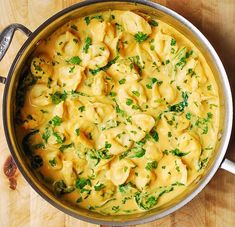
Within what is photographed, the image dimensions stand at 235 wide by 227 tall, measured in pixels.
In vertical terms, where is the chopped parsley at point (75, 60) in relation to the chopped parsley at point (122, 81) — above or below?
above

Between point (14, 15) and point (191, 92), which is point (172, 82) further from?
point (14, 15)

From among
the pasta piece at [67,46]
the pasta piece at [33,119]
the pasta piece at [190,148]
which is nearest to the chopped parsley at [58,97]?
the pasta piece at [33,119]

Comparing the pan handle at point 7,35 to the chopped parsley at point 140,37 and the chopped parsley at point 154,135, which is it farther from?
the chopped parsley at point 154,135

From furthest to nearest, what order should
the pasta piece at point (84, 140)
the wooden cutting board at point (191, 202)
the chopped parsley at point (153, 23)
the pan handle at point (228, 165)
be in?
the wooden cutting board at point (191, 202) → the chopped parsley at point (153, 23) → the pasta piece at point (84, 140) → the pan handle at point (228, 165)

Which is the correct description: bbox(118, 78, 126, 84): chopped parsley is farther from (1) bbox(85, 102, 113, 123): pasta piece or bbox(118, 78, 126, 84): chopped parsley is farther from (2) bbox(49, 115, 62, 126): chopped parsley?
(2) bbox(49, 115, 62, 126): chopped parsley

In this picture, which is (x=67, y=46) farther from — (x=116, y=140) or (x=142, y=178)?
(x=142, y=178)

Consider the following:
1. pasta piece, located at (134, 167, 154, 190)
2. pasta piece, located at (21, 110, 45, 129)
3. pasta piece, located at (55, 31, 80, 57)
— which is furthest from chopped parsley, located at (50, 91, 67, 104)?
pasta piece, located at (134, 167, 154, 190)
